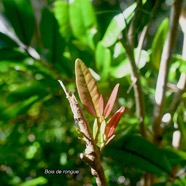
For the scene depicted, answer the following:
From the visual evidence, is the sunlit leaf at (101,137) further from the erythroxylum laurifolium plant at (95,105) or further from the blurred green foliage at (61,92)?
the blurred green foliage at (61,92)

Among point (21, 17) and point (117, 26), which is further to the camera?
point (21, 17)

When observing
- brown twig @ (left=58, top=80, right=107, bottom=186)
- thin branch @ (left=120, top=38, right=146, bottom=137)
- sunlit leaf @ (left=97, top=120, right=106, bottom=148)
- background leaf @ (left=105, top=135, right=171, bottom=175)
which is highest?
brown twig @ (left=58, top=80, right=107, bottom=186)

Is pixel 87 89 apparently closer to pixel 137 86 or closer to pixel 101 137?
pixel 101 137

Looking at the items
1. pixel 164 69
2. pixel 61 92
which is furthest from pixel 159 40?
pixel 61 92

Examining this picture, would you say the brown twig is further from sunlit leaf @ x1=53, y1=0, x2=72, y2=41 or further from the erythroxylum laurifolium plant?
sunlit leaf @ x1=53, y1=0, x2=72, y2=41

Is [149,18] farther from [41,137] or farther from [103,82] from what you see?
[41,137]

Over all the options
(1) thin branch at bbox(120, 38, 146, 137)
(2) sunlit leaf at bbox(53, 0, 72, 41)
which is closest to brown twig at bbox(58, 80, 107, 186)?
(1) thin branch at bbox(120, 38, 146, 137)
